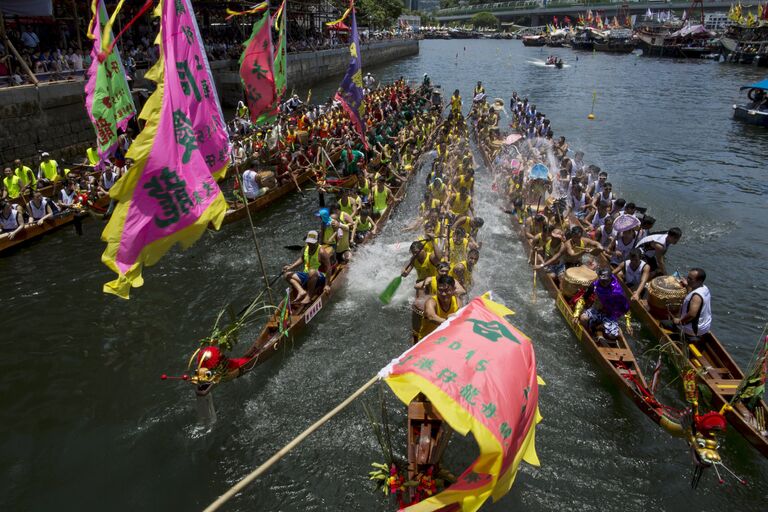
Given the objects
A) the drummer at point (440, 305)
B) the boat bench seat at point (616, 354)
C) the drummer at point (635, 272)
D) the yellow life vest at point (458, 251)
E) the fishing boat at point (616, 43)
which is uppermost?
the fishing boat at point (616, 43)

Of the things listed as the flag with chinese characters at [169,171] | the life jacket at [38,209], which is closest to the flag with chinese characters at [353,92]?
the flag with chinese characters at [169,171]

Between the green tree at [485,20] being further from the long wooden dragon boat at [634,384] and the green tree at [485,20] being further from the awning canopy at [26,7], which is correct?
the long wooden dragon boat at [634,384]

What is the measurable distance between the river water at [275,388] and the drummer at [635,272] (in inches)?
67.3

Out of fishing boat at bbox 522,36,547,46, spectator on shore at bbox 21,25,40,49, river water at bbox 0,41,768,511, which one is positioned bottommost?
river water at bbox 0,41,768,511

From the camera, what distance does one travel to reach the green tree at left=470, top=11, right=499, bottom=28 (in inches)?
5842

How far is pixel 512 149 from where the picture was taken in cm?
2283

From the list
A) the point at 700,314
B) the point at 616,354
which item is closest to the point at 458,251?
the point at 616,354

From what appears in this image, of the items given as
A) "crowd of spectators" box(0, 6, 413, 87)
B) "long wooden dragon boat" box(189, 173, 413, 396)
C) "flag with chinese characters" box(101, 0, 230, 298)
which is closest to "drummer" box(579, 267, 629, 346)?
"long wooden dragon boat" box(189, 173, 413, 396)

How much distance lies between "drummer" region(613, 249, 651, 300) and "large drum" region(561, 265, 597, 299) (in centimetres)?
82

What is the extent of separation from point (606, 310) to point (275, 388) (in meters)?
6.45

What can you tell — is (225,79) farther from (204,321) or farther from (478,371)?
(478,371)

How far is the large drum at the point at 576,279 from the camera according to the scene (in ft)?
34.4

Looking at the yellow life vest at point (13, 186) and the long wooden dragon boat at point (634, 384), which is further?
the yellow life vest at point (13, 186)

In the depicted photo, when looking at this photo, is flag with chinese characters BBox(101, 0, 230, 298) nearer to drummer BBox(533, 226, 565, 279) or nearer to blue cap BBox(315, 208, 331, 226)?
blue cap BBox(315, 208, 331, 226)
